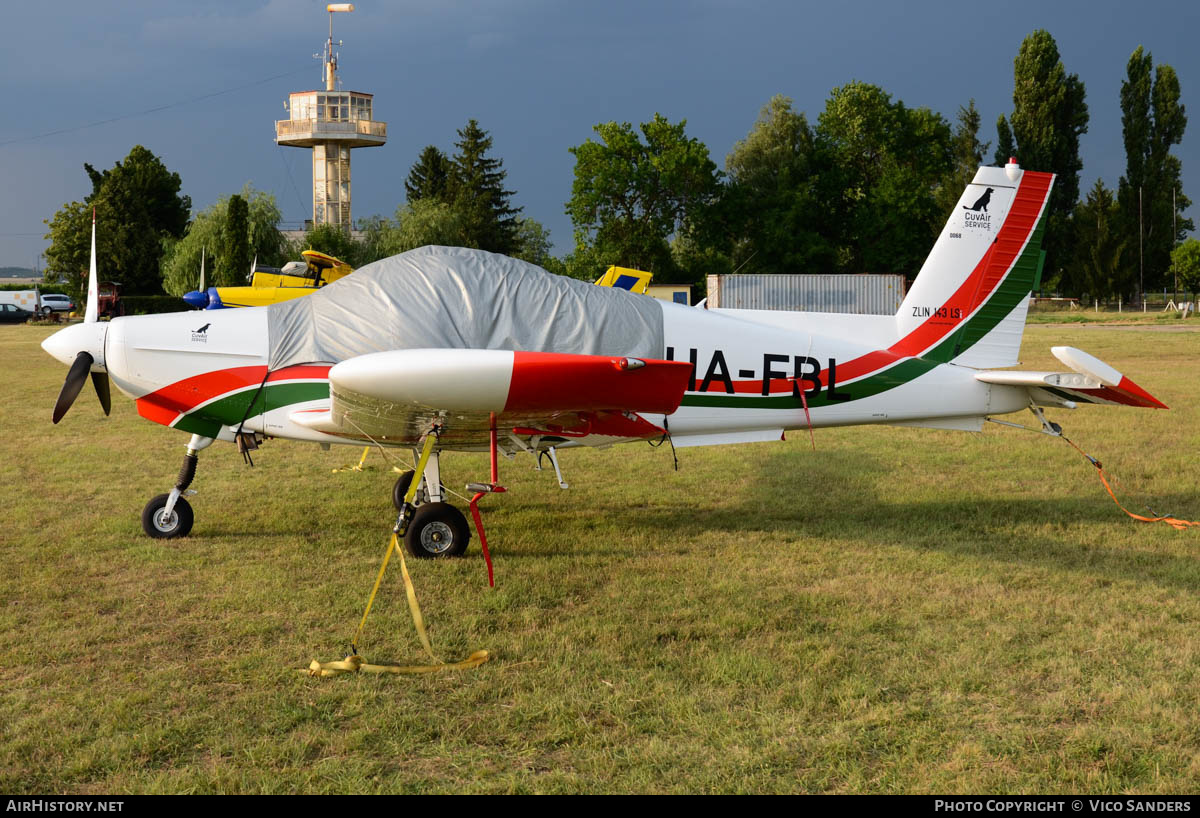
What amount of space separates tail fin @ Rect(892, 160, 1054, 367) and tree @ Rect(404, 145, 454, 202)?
65919 mm

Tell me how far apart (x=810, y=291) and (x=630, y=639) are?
3380cm

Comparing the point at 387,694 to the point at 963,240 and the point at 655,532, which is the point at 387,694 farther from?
the point at 963,240

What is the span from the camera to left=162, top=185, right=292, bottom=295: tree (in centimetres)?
4881

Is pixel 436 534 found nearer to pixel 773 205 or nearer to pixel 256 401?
pixel 256 401

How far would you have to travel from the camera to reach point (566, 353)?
607 centimetres

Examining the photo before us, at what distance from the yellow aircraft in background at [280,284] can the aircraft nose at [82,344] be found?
15.5 meters

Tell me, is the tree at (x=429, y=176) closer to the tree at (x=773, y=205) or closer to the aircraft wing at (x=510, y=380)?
the tree at (x=773, y=205)

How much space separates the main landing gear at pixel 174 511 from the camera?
265 inches

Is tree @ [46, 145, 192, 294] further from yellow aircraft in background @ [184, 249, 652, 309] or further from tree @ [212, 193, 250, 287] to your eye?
yellow aircraft in background @ [184, 249, 652, 309]

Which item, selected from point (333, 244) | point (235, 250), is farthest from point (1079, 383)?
point (333, 244)

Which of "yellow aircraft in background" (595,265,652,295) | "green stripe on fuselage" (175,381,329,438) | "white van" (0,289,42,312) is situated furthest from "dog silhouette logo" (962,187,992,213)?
"white van" (0,289,42,312)

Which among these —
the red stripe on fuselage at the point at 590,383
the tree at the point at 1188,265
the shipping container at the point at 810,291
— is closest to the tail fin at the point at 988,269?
the red stripe on fuselage at the point at 590,383

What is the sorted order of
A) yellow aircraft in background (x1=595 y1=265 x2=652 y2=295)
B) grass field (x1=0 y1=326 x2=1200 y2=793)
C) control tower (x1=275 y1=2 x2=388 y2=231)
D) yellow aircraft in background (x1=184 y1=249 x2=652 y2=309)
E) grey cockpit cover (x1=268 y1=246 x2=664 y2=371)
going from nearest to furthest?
grass field (x1=0 y1=326 x2=1200 y2=793), grey cockpit cover (x1=268 y1=246 x2=664 y2=371), yellow aircraft in background (x1=595 y1=265 x2=652 y2=295), yellow aircraft in background (x1=184 y1=249 x2=652 y2=309), control tower (x1=275 y1=2 x2=388 y2=231)
